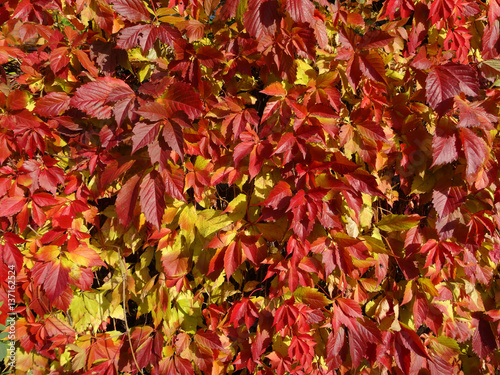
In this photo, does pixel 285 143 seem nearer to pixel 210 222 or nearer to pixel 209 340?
pixel 210 222

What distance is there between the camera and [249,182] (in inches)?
60.6

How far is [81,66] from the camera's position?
1564 millimetres

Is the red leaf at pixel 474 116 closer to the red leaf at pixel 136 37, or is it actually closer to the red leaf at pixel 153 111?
the red leaf at pixel 153 111

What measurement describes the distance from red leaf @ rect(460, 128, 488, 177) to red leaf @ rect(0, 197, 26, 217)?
181 centimetres

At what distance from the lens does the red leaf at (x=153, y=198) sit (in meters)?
1.27

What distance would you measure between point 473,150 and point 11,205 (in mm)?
1881

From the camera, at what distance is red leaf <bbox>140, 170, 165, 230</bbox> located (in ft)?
4.17

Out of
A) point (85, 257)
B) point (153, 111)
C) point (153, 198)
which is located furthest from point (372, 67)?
point (85, 257)

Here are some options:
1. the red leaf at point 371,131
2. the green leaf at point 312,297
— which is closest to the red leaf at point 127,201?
the green leaf at point 312,297

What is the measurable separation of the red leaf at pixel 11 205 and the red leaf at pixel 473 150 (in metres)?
1.81

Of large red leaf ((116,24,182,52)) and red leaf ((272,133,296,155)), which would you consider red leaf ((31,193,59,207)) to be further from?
red leaf ((272,133,296,155))

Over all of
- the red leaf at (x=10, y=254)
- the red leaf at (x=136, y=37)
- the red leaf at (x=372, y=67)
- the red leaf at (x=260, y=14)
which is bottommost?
the red leaf at (x=10, y=254)

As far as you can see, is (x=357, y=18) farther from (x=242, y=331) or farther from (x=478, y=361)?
(x=478, y=361)

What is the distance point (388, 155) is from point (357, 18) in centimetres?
58
